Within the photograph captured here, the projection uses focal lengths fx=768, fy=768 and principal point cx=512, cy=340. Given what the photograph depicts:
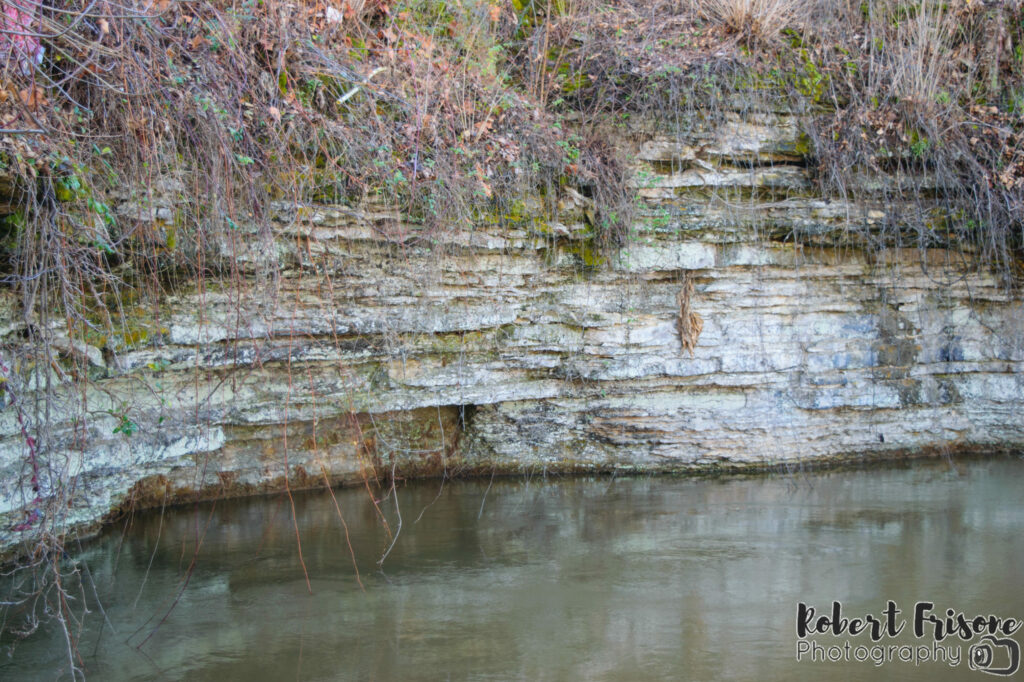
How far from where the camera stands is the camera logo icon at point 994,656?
284 cm

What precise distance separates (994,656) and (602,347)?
8.67ft

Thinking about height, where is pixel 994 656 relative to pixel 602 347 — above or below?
below

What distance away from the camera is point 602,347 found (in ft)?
16.2

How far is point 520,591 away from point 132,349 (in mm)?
2238

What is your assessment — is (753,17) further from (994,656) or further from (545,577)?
(994,656)

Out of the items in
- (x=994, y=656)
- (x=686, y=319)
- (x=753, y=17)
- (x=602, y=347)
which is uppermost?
(x=753, y=17)

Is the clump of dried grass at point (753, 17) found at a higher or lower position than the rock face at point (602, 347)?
higher

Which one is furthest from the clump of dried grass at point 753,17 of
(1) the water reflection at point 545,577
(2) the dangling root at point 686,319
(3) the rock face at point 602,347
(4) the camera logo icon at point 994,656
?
(4) the camera logo icon at point 994,656

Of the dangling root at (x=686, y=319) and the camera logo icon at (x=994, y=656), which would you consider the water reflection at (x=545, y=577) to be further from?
the dangling root at (x=686, y=319)

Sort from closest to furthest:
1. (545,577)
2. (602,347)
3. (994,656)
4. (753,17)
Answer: (994,656) → (545,577) → (602,347) → (753,17)

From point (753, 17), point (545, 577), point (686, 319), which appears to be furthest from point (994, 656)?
point (753, 17)

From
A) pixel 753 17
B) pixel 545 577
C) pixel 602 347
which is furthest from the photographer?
pixel 753 17

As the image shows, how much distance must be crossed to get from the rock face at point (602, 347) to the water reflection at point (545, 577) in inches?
11.8

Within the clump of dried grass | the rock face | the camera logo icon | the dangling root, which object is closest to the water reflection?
the camera logo icon
